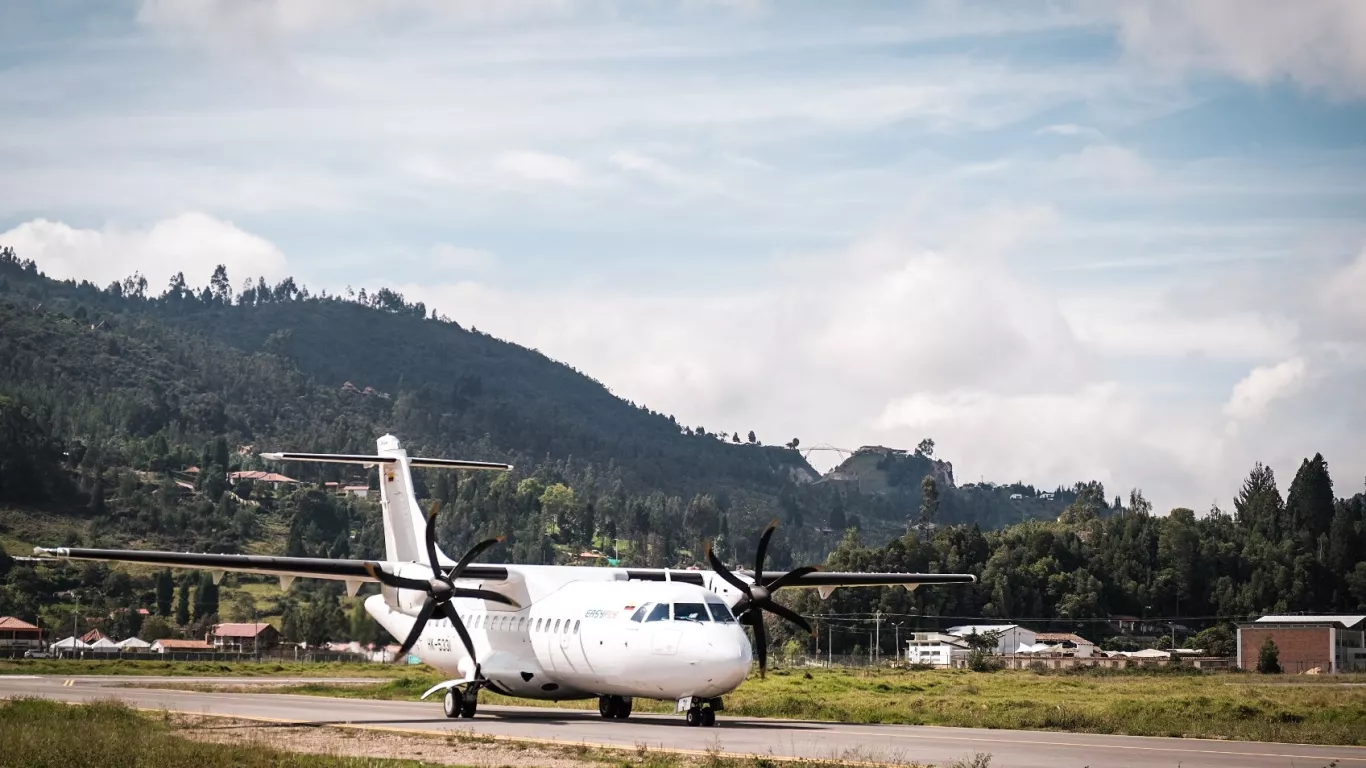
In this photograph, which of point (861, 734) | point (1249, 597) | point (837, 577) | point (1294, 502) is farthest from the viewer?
point (1294, 502)

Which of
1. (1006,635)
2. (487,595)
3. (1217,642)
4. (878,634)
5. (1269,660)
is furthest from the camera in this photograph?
(1006,635)

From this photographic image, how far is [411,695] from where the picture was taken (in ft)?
165

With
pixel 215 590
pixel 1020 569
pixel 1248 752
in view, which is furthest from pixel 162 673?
pixel 1020 569

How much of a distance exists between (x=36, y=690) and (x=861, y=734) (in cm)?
3052

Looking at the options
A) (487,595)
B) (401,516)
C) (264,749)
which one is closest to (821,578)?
(487,595)

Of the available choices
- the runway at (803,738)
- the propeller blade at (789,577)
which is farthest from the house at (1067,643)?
the runway at (803,738)

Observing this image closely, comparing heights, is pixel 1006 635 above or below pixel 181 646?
above

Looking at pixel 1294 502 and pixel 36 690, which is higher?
pixel 1294 502

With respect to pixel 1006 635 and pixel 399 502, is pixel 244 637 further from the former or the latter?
pixel 399 502

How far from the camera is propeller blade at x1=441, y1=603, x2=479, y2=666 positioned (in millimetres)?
36969

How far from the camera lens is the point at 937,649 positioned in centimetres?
13262

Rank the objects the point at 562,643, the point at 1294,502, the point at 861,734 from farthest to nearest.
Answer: the point at 1294,502 < the point at 562,643 < the point at 861,734

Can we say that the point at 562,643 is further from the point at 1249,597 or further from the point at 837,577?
the point at 1249,597

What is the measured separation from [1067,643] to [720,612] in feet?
395
